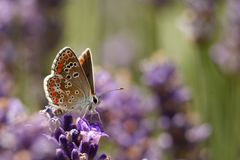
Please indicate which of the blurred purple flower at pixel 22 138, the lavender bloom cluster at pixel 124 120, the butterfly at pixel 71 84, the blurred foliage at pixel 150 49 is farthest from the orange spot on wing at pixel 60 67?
the blurred foliage at pixel 150 49

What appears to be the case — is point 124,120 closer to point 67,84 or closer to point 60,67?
point 67,84

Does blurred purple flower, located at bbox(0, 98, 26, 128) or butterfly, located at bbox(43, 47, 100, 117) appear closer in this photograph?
butterfly, located at bbox(43, 47, 100, 117)

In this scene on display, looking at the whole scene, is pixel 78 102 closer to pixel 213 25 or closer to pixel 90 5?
pixel 213 25

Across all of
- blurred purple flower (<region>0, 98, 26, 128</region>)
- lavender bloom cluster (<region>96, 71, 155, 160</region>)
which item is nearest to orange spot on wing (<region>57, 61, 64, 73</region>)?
blurred purple flower (<region>0, 98, 26, 128</region>)

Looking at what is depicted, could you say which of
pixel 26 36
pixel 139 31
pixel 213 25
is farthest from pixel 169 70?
pixel 139 31

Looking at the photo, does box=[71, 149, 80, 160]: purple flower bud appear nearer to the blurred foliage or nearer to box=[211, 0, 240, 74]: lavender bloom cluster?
the blurred foliage

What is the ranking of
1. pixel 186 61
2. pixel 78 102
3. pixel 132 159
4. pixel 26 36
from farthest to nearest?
pixel 186 61 → pixel 26 36 → pixel 132 159 → pixel 78 102

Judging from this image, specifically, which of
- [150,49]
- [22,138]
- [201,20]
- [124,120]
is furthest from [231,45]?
[22,138]
